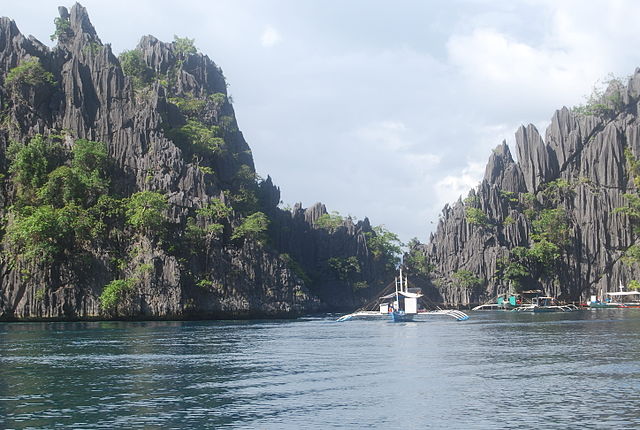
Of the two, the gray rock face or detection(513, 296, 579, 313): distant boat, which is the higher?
the gray rock face

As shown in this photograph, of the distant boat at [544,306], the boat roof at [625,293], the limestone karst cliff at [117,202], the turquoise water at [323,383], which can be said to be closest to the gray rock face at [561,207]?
the boat roof at [625,293]

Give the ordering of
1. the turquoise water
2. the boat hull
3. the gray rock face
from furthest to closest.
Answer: the gray rock face → the boat hull → the turquoise water

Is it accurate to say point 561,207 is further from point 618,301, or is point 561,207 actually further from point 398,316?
point 398,316

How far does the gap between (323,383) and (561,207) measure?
140 metres

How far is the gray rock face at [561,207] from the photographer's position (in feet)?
506

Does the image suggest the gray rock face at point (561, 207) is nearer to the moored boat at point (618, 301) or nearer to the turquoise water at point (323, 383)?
the moored boat at point (618, 301)

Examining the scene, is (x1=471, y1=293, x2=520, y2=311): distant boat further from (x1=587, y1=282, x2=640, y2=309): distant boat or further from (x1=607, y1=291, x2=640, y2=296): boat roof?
(x1=607, y1=291, x2=640, y2=296): boat roof

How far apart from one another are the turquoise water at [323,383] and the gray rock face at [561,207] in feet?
319

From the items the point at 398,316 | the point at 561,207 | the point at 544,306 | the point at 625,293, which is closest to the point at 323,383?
the point at 398,316

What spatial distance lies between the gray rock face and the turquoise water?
97126 millimetres

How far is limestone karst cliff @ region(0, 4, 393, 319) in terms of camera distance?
95000 millimetres

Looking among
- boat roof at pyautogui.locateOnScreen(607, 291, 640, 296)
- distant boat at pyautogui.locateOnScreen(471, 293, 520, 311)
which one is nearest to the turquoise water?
distant boat at pyautogui.locateOnScreen(471, 293, 520, 311)

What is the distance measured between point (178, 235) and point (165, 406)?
3050 inches

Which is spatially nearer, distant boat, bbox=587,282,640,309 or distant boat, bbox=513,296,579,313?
distant boat, bbox=513,296,579,313
